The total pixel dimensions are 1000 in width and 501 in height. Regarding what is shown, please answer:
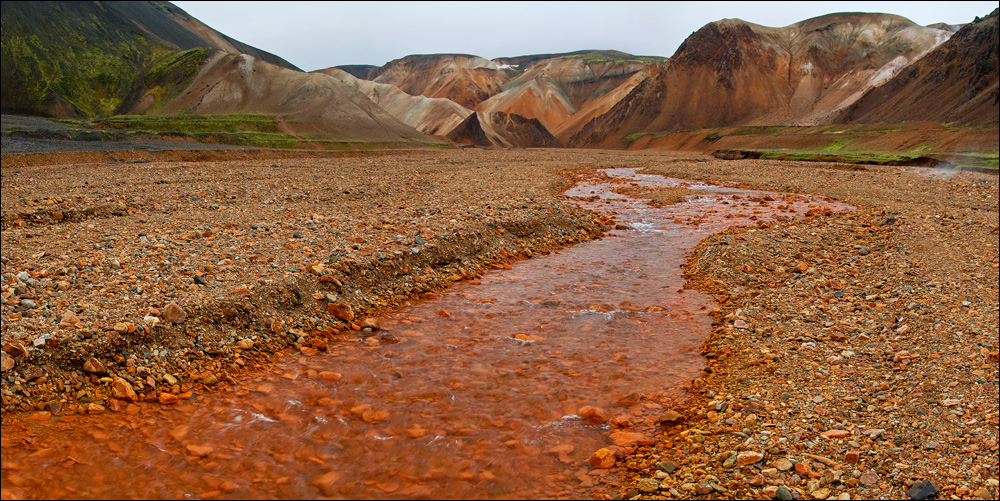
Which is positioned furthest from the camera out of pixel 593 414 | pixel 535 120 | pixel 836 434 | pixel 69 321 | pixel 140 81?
Result: pixel 535 120

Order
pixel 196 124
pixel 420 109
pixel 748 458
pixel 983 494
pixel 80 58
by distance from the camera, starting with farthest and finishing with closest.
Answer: pixel 420 109, pixel 80 58, pixel 196 124, pixel 748 458, pixel 983 494

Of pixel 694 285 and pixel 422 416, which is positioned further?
pixel 694 285

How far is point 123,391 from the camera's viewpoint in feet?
20.6

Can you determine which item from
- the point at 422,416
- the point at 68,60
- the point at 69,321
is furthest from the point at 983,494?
the point at 68,60

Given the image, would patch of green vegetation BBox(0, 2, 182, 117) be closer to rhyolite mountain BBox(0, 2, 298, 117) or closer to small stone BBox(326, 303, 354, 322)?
rhyolite mountain BBox(0, 2, 298, 117)

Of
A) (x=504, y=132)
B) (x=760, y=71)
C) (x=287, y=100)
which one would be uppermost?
Result: (x=760, y=71)

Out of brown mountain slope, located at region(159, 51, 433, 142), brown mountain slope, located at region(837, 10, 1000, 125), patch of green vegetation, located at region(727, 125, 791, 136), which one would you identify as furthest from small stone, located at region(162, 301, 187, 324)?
patch of green vegetation, located at region(727, 125, 791, 136)

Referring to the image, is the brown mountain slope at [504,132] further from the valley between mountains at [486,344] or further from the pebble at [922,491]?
the pebble at [922,491]

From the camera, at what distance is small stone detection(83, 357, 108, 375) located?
251 inches

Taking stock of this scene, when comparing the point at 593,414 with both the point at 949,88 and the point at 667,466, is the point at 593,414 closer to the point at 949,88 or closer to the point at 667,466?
the point at 667,466

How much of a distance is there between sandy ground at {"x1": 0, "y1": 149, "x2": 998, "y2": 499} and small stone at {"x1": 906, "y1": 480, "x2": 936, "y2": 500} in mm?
67

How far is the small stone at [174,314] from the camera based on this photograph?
24.0 ft

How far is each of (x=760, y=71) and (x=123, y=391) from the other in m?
124

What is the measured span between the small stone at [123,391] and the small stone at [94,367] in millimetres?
199
